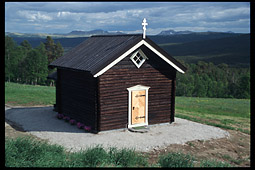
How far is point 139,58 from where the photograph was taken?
54.6 feet

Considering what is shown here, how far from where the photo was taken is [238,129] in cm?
1839

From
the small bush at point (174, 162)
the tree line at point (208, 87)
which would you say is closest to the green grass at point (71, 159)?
the small bush at point (174, 162)

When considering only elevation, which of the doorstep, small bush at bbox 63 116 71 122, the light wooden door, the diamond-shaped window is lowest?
the doorstep

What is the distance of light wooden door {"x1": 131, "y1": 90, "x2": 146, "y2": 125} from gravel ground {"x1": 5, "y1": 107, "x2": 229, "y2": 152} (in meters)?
0.90

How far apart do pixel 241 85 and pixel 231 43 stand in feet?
416

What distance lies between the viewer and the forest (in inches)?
2504

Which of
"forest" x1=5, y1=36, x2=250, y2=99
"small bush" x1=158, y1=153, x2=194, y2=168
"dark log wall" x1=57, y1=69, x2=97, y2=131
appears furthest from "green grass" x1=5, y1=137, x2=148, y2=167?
"forest" x1=5, y1=36, x2=250, y2=99

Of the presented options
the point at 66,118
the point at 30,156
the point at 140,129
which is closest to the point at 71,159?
the point at 30,156

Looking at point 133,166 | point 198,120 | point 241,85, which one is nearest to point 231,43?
point 241,85

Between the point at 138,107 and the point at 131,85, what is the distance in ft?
4.96

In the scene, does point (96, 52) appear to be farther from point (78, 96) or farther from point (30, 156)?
point (30, 156)

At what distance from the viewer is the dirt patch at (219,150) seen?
1275 cm

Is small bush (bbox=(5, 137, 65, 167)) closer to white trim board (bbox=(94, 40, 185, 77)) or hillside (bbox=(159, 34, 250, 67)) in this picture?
white trim board (bbox=(94, 40, 185, 77))

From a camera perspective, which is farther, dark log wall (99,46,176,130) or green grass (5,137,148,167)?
dark log wall (99,46,176,130)
